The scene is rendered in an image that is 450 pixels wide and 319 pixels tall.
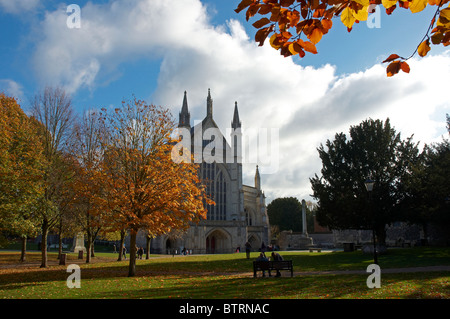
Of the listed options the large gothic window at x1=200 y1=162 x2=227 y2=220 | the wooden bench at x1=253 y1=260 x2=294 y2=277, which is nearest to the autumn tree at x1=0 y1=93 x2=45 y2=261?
the wooden bench at x1=253 y1=260 x2=294 y2=277

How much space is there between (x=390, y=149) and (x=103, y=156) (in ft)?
80.2

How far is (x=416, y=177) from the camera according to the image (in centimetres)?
2681

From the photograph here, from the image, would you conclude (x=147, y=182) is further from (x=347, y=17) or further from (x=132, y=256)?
(x=347, y=17)

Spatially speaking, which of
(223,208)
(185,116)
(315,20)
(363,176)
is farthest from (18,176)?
(223,208)

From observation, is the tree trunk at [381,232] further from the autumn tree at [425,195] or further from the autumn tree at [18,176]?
the autumn tree at [18,176]

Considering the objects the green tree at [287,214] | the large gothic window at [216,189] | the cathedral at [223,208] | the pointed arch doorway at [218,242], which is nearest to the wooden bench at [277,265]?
the cathedral at [223,208]

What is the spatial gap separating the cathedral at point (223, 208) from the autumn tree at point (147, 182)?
104ft

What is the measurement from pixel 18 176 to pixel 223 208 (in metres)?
42.4

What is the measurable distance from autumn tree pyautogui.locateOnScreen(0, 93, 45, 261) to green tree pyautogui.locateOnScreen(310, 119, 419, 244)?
75.2 ft

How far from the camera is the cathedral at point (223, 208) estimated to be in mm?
47988

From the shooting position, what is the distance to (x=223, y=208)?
5725cm

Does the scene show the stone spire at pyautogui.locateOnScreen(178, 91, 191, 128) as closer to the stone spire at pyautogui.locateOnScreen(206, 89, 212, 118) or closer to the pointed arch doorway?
the stone spire at pyautogui.locateOnScreen(206, 89, 212, 118)
